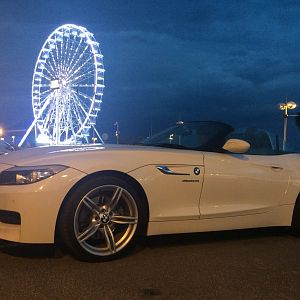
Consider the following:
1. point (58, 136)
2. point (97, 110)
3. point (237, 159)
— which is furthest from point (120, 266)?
point (58, 136)

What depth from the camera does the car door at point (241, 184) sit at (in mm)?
4539

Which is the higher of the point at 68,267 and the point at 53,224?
the point at 53,224

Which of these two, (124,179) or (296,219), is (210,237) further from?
(124,179)

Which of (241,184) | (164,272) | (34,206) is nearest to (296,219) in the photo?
(241,184)

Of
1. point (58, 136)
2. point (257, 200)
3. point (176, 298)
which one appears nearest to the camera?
point (176, 298)

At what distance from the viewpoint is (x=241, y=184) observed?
4.73 m

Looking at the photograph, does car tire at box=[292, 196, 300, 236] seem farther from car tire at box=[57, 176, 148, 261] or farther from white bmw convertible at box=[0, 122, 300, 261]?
car tire at box=[57, 176, 148, 261]

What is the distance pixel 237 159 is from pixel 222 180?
37cm

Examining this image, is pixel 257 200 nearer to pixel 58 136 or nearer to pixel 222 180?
pixel 222 180

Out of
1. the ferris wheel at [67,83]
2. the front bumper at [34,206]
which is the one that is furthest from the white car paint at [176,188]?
the ferris wheel at [67,83]

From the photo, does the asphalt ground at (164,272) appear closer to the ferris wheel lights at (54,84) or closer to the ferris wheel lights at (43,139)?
the ferris wheel lights at (54,84)

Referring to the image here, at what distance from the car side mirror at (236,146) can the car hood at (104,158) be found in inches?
11.9

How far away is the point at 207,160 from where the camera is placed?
458cm

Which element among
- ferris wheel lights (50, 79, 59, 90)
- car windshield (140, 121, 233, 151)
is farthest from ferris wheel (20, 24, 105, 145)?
car windshield (140, 121, 233, 151)
